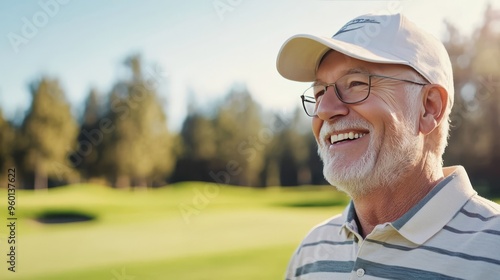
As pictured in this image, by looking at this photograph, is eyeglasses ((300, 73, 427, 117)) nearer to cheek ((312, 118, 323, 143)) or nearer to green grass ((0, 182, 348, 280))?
cheek ((312, 118, 323, 143))

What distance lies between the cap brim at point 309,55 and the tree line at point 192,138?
1716 centimetres

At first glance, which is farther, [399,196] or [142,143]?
[142,143]

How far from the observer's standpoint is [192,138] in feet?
80.1

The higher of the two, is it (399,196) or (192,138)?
(399,196)

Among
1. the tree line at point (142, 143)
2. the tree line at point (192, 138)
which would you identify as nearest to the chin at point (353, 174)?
the tree line at point (142, 143)

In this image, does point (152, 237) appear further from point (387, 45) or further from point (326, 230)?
point (387, 45)

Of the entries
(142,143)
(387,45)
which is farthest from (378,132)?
(142,143)

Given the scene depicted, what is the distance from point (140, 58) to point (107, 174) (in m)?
4.91

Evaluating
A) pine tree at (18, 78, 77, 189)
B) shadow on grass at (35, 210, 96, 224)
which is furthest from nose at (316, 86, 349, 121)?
pine tree at (18, 78, 77, 189)

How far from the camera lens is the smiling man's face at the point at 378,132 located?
188cm

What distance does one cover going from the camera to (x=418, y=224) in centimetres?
177

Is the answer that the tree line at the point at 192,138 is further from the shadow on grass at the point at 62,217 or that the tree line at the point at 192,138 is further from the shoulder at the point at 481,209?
the shoulder at the point at 481,209

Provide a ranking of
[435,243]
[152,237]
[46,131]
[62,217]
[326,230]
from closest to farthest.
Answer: [435,243] → [326,230] → [152,237] → [62,217] → [46,131]

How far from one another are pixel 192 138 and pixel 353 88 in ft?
74.3
